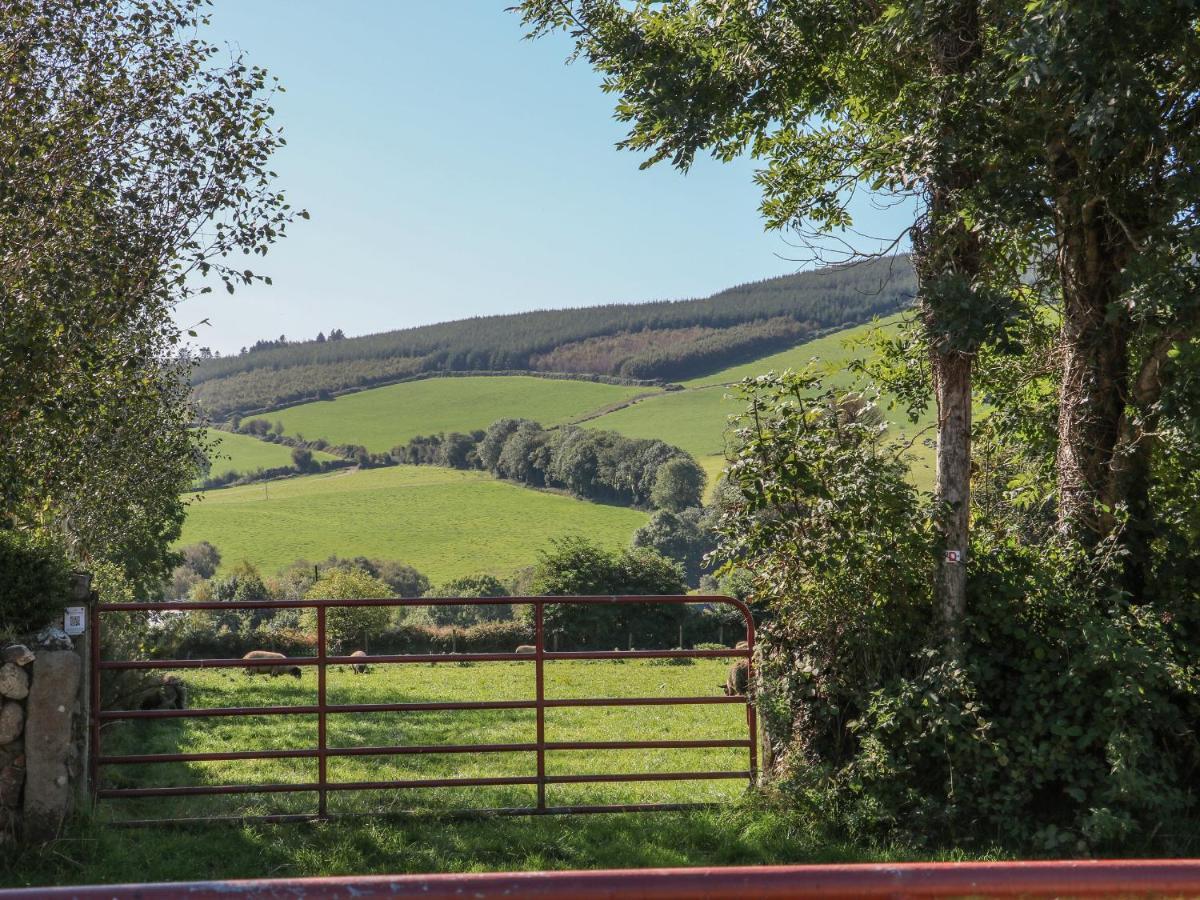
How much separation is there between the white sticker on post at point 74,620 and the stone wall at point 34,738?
0.33 meters

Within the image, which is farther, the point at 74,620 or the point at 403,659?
the point at 403,659

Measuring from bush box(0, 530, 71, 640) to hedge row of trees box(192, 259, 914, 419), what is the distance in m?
105

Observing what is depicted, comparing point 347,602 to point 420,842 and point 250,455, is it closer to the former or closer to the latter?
point 420,842

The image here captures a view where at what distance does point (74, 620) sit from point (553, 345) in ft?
381

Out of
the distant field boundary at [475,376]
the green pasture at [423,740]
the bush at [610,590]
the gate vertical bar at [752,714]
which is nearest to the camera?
the gate vertical bar at [752,714]

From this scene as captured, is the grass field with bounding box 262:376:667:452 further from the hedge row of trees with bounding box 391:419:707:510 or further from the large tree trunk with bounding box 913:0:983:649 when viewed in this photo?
the large tree trunk with bounding box 913:0:983:649

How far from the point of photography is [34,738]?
6066mm

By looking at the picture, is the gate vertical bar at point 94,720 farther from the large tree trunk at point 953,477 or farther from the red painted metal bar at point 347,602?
the large tree trunk at point 953,477

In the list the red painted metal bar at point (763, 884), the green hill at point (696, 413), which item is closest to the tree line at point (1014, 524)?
the red painted metal bar at point (763, 884)

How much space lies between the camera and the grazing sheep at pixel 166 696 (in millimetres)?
12016

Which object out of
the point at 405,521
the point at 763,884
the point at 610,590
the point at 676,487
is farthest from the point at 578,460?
the point at 763,884

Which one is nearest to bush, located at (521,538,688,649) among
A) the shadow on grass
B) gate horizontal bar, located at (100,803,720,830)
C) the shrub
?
gate horizontal bar, located at (100,803,720,830)

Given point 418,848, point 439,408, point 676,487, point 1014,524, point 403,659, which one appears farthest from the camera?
point 439,408

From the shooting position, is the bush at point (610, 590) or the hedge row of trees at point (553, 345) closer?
the bush at point (610, 590)
